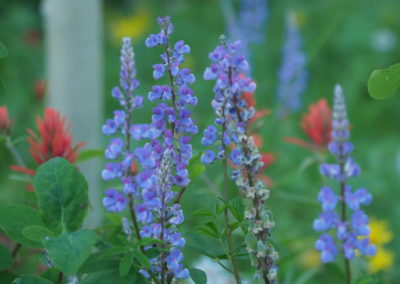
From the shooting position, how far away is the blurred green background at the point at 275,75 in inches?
119

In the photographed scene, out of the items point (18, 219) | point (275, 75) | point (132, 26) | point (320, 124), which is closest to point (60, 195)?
point (18, 219)

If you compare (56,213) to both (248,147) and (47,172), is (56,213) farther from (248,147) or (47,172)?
(248,147)

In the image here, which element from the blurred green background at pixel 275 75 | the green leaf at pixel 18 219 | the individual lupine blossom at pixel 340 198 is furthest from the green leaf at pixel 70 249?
the blurred green background at pixel 275 75

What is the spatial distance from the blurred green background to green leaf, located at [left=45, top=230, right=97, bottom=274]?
84cm

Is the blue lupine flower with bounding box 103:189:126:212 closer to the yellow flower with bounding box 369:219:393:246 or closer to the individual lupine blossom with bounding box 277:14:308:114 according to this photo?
the yellow flower with bounding box 369:219:393:246

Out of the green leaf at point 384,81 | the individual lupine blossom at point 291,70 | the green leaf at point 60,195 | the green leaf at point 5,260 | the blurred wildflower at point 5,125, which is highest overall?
the individual lupine blossom at point 291,70

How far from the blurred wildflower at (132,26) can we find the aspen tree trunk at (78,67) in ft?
13.7

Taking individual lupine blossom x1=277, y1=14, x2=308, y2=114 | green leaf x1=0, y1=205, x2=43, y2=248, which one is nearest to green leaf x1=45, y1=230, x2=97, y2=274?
green leaf x1=0, y1=205, x2=43, y2=248

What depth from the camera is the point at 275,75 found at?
554 centimetres

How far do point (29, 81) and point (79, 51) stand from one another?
319 cm

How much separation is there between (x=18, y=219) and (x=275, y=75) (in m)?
4.63

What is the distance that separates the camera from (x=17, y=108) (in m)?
4.44

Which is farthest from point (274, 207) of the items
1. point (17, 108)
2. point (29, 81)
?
point (29, 81)

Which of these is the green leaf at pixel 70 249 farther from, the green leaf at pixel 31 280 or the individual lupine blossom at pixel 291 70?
the individual lupine blossom at pixel 291 70
